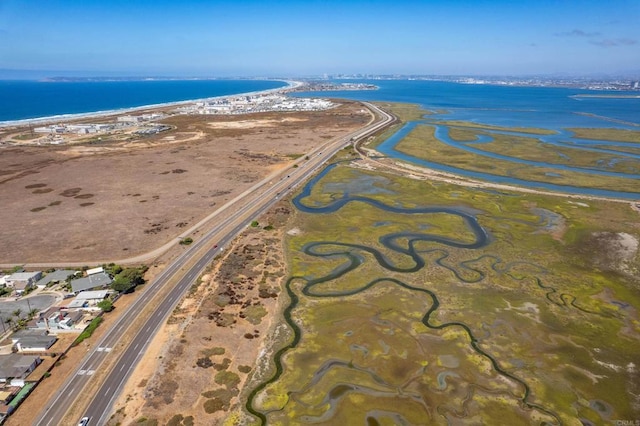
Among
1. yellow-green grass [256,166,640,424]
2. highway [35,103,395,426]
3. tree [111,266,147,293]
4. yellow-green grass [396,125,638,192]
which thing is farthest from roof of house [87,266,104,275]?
yellow-green grass [396,125,638,192]

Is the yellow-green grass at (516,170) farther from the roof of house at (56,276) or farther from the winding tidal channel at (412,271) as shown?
the roof of house at (56,276)

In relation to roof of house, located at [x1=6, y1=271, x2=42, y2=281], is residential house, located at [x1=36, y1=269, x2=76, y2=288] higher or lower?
lower

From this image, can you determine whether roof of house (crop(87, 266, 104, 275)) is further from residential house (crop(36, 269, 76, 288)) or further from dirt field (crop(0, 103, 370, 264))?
dirt field (crop(0, 103, 370, 264))


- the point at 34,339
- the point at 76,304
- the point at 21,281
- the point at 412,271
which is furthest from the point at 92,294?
the point at 412,271

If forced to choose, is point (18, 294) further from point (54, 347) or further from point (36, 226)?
point (36, 226)

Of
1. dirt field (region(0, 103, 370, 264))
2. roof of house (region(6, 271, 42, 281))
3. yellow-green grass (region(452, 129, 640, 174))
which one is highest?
yellow-green grass (region(452, 129, 640, 174))

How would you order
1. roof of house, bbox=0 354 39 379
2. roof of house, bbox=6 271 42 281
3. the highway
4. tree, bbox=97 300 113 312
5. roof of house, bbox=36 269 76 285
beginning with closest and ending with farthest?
the highway, roof of house, bbox=0 354 39 379, tree, bbox=97 300 113 312, roof of house, bbox=6 271 42 281, roof of house, bbox=36 269 76 285

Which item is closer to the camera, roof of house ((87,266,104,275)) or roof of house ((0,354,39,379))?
roof of house ((0,354,39,379))

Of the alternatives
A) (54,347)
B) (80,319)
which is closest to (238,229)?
(80,319)

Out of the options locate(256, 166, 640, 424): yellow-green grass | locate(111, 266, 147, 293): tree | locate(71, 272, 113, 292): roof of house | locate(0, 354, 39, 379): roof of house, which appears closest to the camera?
locate(256, 166, 640, 424): yellow-green grass
